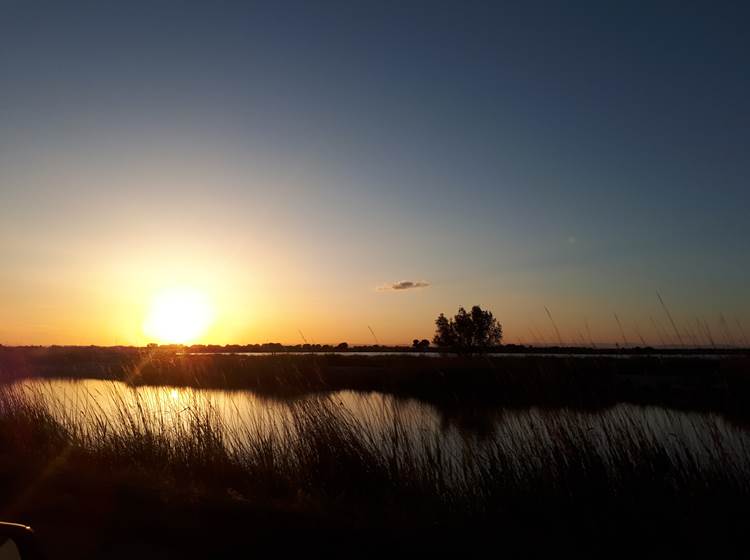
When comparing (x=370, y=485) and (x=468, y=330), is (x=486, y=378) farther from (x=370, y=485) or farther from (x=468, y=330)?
(x=468, y=330)

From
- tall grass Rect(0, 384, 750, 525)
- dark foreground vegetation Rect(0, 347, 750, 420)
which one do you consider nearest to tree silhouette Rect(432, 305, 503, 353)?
dark foreground vegetation Rect(0, 347, 750, 420)

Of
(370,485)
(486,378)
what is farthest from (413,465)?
(486,378)

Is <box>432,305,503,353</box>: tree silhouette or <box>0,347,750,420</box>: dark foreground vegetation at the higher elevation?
<box>432,305,503,353</box>: tree silhouette

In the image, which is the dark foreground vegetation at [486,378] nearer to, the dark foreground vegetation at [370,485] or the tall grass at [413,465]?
the dark foreground vegetation at [370,485]

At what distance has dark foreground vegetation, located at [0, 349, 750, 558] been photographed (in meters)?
4.07

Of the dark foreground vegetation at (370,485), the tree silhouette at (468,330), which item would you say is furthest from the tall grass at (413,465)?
the tree silhouette at (468,330)

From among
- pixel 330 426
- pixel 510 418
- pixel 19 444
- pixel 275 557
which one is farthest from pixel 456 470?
pixel 19 444

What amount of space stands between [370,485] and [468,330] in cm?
4749

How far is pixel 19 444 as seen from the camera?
7977 mm

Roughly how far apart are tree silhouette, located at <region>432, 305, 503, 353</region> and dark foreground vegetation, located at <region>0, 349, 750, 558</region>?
44653 mm

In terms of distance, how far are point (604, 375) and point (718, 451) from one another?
17598 millimetres

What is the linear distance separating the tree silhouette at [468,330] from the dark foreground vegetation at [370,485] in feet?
146

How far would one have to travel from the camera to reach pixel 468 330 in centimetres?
5238

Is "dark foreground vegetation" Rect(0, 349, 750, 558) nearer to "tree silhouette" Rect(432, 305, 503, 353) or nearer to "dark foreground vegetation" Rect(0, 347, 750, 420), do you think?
"dark foreground vegetation" Rect(0, 347, 750, 420)
